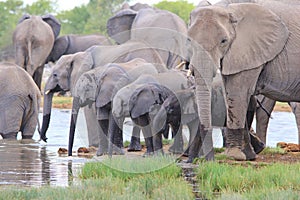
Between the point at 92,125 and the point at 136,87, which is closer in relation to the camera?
the point at 136,87

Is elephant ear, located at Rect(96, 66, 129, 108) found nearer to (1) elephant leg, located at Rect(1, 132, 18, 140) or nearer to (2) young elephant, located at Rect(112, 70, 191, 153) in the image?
(2) young elephant, located at Rect(112, 70, 191, 153)

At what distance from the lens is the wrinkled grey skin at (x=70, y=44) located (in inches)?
837

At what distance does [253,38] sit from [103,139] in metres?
2.21

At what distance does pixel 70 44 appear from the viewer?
21.7 metres

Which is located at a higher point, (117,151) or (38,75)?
(117,151)

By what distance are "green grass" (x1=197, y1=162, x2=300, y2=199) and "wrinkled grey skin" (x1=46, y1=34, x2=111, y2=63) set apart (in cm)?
1409

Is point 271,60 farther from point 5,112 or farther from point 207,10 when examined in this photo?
point 5,112

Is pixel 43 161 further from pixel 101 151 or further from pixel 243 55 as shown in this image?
pixel 243 55

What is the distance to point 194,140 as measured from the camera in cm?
877

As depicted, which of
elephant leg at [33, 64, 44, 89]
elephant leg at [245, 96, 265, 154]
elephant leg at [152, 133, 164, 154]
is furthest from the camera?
elephant leg at [33, 64, 44, 89]

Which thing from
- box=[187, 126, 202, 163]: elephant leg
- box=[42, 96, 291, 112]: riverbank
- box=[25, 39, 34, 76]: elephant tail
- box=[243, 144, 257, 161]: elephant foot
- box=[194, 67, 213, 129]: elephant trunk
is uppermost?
box=[194, 67, 213, 129]: elephant trunk

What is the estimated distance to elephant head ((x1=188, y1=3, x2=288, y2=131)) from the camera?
825 cm

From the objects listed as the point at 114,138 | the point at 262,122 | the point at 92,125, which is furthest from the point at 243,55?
the point at 92,125

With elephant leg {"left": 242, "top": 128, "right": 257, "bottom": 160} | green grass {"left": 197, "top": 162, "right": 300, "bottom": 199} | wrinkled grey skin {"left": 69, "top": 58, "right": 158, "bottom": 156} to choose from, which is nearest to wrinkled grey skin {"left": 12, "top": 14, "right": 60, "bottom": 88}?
wrinkled grey skin {"left": 69, "top": 58, "right": 158, "bottom": 156}
